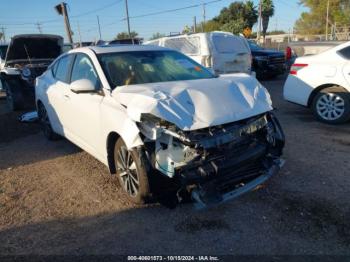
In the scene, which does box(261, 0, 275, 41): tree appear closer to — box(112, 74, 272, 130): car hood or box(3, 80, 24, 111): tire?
box(3, 80, 24, 111): tire

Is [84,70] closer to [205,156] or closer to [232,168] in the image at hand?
[205,156]

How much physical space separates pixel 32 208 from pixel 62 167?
1278mm

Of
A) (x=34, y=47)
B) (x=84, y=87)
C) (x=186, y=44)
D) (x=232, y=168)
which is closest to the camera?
(x=232, y=168)

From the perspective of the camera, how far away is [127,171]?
3811mm

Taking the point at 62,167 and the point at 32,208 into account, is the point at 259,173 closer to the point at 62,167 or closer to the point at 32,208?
the point at 32,208

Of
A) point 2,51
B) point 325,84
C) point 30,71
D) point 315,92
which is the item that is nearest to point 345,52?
point 325,84

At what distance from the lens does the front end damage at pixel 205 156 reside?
325cm

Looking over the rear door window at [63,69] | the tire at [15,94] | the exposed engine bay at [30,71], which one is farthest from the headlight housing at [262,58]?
the rear door window at [63,69]

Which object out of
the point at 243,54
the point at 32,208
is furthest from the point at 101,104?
the point at 243,54

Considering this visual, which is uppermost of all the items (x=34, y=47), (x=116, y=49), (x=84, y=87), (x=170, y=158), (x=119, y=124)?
(x=34, y=47)

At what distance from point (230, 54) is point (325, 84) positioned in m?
4.32

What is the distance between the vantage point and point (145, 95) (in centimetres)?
355

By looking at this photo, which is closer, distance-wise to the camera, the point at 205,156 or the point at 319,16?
the point at 205,156

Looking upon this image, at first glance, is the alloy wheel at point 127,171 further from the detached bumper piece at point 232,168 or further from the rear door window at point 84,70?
the rear door window at point 84,70
